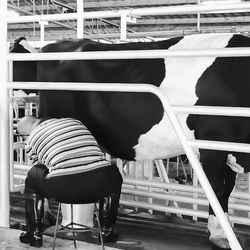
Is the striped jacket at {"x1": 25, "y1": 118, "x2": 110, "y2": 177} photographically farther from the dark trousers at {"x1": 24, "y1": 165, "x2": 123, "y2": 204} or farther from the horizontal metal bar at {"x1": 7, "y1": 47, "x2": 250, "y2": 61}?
the horizontal metal bar at {"x1": 7, "y1": 47, "x2": 250, "y2": 61}

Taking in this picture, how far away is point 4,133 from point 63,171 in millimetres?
415

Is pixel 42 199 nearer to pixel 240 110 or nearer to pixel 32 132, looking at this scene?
pixel 32 132

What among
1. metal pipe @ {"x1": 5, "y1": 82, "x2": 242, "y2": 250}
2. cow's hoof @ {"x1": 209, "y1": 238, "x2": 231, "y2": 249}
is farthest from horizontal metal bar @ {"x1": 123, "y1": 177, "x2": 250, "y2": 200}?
metal pipe @ {"x1": 5, "y1": 82, "x2": 242, "y2": 250}

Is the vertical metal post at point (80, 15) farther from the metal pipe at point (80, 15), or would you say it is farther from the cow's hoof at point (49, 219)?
the cow's hoof at point (49, 219)

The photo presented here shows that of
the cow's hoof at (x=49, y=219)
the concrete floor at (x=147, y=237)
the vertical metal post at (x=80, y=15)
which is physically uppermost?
the vertical metal post at (x=80, y=15)

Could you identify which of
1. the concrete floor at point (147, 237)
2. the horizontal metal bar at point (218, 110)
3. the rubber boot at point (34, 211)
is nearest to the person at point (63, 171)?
the rubber boot at point (34, 211)

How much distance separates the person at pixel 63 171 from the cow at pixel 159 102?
583 millimetres

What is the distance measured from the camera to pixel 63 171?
2.86 meters

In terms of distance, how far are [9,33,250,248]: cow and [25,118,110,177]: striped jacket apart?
62 cm

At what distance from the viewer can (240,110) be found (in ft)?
6.01

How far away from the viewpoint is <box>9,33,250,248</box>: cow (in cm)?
320

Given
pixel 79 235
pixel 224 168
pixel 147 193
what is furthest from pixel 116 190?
pixel 147 193

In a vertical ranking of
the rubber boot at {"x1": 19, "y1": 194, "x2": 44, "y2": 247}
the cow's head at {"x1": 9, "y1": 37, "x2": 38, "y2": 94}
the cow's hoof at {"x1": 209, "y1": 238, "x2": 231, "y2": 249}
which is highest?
the cow's head at {"x1": 9, "y1": 37, "x2": 38, "y2": 94}

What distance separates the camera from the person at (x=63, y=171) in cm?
285
